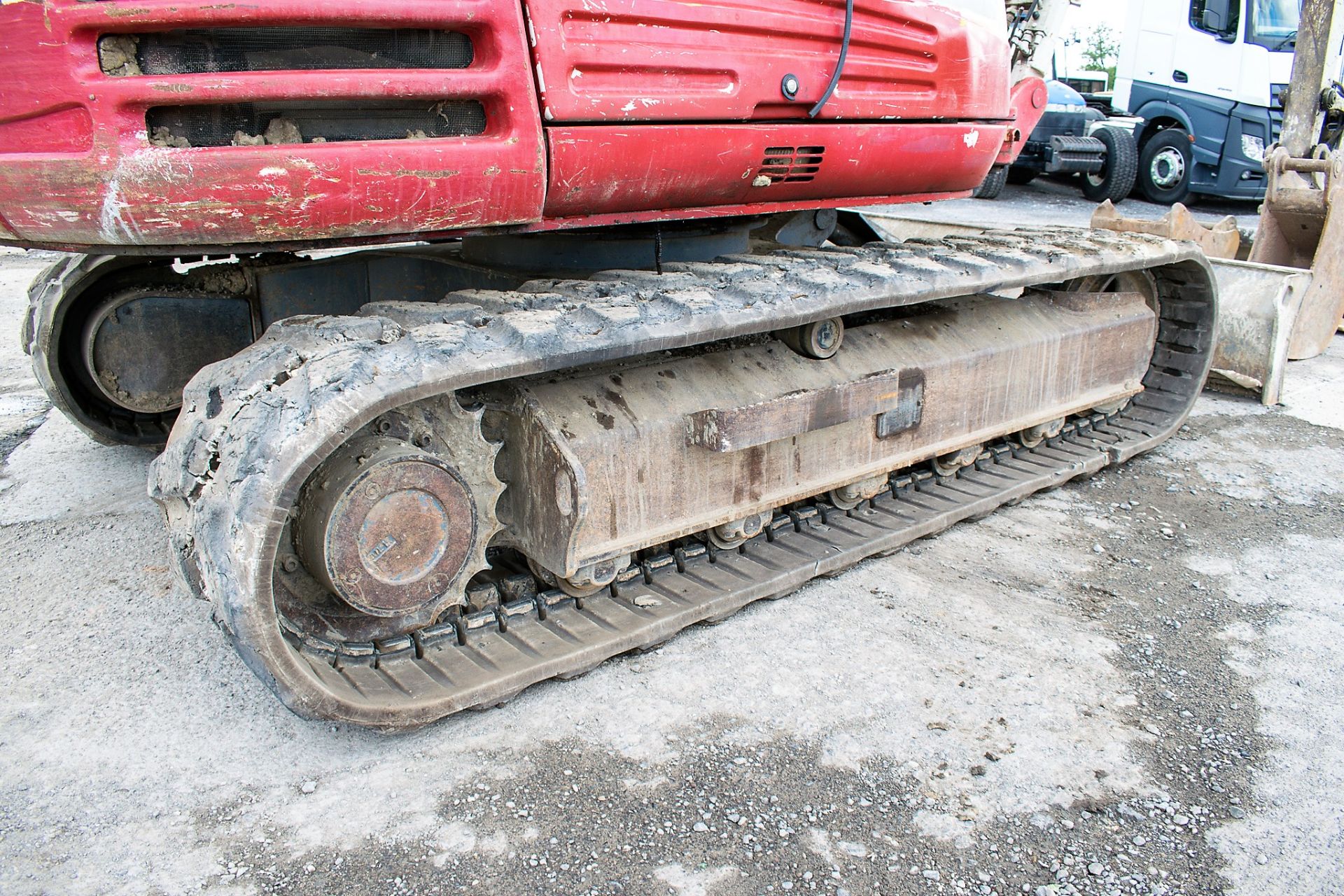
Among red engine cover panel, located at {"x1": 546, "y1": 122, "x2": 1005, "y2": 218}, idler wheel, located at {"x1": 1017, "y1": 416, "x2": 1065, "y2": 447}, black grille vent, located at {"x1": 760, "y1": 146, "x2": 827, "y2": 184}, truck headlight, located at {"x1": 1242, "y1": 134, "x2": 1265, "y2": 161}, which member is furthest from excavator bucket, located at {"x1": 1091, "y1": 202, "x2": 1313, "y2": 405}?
truck headlight, located at {"x1": 1242, "y1": 134, "x2": 1265, "y2": 161}

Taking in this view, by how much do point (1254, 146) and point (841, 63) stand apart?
11414mm

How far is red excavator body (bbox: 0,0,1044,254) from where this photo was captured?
2.11m

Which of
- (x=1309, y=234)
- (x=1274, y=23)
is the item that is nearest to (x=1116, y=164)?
(x=1274, y=23)

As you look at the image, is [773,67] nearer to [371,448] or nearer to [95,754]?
[371,448]

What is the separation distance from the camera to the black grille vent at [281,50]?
2127 mm

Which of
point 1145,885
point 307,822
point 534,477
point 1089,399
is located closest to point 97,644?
point 307,822

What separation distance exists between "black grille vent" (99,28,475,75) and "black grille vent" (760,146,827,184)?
95 centimetres

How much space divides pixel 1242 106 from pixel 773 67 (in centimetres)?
1159

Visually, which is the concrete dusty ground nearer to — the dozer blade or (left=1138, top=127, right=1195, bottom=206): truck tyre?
the dozer blade

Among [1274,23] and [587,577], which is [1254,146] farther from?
[587,577]

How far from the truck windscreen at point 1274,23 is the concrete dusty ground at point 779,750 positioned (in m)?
10.2

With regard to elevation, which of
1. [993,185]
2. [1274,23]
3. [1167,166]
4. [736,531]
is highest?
[1274,23]

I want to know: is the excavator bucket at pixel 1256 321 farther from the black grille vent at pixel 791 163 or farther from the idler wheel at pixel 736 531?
the idler wheel at pixel 736 531

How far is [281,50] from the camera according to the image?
2229 mm
